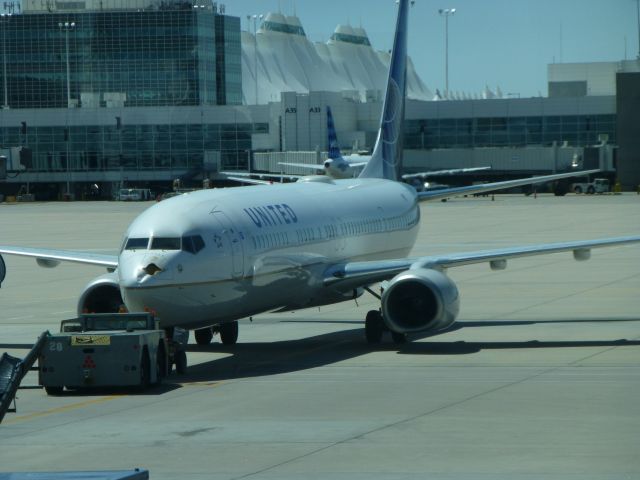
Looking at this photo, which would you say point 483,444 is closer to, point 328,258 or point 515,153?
point 328,258

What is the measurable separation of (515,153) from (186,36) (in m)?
47.4

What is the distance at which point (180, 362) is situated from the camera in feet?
94.8

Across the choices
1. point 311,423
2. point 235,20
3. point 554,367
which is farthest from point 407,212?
point 235,20

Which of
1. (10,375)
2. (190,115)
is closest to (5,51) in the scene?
(190,115)

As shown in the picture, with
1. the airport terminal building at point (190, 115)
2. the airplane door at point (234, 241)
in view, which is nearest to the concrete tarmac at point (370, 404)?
the airplane door at point (234, 241)

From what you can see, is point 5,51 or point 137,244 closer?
point 137,244

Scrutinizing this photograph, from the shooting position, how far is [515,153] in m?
169

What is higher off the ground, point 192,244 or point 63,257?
point 192,244

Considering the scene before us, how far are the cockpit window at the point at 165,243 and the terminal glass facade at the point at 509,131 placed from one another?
14584 centimetres

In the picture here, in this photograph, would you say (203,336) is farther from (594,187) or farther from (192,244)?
(594,187)

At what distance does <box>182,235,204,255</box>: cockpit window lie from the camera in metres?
28.6

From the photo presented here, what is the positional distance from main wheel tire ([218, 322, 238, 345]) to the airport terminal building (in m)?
123

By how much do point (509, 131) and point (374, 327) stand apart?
14268 centimetres

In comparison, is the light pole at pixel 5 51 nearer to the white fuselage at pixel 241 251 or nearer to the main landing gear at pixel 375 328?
the white fuselage at pixel 241 251
